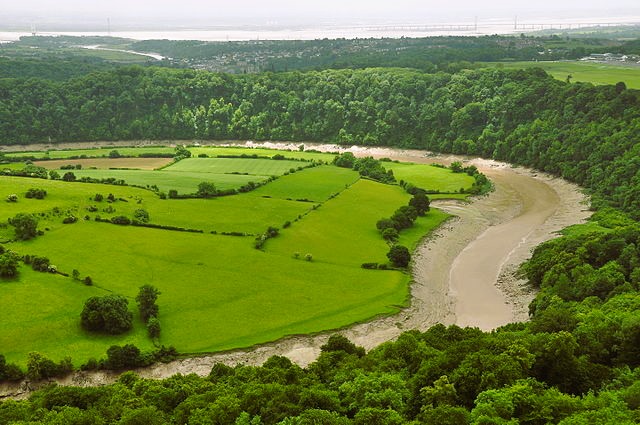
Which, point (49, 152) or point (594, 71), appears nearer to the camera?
point (49, 152)

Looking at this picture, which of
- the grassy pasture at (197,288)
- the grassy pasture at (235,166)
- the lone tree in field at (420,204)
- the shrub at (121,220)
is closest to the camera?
the grassy pasture at (197,288)

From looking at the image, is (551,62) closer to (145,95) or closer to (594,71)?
(594,71)

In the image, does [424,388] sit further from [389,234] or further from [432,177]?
[432,177]

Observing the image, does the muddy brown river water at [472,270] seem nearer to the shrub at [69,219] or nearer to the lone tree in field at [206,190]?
the shrub at [69,219]

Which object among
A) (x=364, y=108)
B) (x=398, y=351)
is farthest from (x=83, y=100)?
(x=398, y=351)

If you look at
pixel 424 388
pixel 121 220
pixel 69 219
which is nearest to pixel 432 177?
pixel 121 220

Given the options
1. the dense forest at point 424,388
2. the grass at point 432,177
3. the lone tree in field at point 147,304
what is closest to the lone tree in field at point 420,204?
the grass at point 432,177

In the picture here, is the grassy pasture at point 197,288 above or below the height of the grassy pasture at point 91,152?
below
